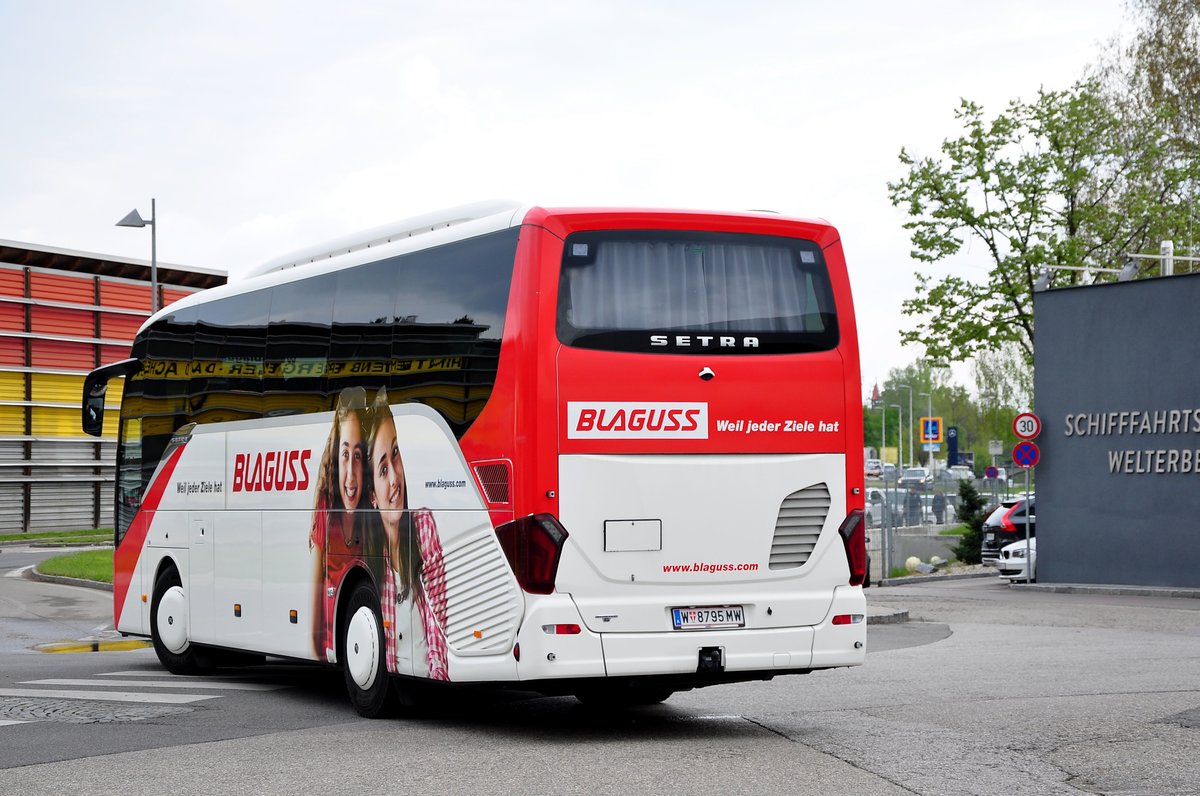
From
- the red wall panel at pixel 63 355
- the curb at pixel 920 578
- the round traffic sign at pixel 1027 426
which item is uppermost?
the red wall panel at pixel 63 355

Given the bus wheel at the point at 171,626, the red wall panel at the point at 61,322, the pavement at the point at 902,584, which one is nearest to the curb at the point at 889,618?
the pavement at the point at 902,584

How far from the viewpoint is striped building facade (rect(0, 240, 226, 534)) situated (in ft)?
168

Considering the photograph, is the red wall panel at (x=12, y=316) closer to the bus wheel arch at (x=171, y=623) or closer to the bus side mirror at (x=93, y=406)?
the bus side mirror at (x=93, y=406)

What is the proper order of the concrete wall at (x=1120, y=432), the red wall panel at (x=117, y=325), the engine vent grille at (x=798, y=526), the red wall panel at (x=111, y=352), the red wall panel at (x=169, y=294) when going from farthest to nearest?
1. the red wall panel at (x=169, y=294)
2. the red wall panel at (x=111, y=352)
3. the red wall panel at (x=117, y=325)
4. the concrete wall at (x=1120, y=432)
5. the engine vent grille at (x=798, y=526)

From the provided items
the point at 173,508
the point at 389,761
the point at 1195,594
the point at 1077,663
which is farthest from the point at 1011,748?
the point at 1195,594

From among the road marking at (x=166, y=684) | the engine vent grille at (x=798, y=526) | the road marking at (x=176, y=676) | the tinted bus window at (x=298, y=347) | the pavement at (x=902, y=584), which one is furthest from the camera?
the pavement at (x=902, y=584)

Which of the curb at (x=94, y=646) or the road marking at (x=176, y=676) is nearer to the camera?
Result: the road marking at (x=176, y=676)

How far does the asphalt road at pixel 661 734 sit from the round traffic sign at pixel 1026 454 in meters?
12.9

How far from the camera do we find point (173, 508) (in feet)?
50.9

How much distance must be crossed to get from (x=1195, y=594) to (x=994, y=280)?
17.2 m

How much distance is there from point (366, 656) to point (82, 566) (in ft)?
76.5

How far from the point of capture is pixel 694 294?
1062 cm

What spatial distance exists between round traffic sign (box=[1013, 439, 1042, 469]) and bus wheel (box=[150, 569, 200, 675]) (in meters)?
18.0

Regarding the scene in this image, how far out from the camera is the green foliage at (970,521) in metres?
38.9
